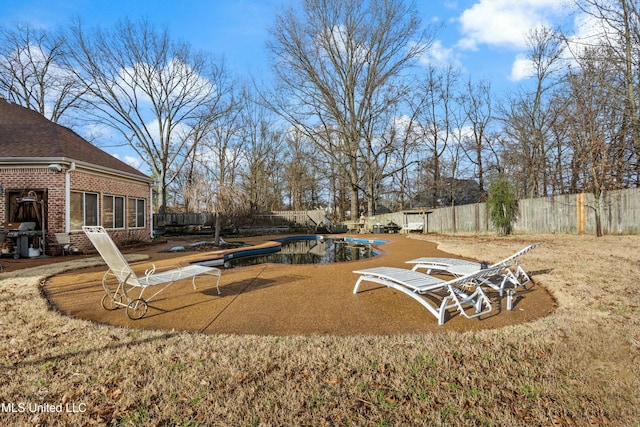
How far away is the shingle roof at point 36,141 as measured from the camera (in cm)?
1031

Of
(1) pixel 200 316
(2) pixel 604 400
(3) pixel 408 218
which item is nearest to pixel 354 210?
(3) pixel 408 218

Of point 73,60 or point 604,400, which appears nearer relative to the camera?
point 604,400

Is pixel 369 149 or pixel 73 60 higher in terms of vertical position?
pixel 73 60

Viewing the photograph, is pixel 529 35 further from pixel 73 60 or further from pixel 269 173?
pixel 73 60


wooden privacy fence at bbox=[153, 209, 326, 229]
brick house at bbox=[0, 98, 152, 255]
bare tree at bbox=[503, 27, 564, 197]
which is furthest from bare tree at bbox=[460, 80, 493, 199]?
brick house at bbox=[0, 98, 152, 255]

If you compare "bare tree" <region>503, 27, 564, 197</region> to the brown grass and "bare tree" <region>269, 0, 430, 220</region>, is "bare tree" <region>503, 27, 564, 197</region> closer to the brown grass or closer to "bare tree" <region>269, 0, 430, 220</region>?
"bare tree" <region>269, 0, 430, 220</region>

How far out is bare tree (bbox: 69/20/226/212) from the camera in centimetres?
2172

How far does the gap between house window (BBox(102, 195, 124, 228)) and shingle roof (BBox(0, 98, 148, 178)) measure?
45.4 inches

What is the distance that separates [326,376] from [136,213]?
536 inches

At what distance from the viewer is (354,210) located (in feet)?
77.8

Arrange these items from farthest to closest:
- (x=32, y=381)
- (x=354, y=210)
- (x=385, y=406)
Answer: (x=354, y=210) < (x=32, y=381) < (x=385, y=406)

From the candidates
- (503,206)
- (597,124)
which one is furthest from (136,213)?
(597,124)

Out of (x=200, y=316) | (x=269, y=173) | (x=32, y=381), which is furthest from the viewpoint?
(x=269, y=173)

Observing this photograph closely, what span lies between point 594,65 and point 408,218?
11.7 metres
